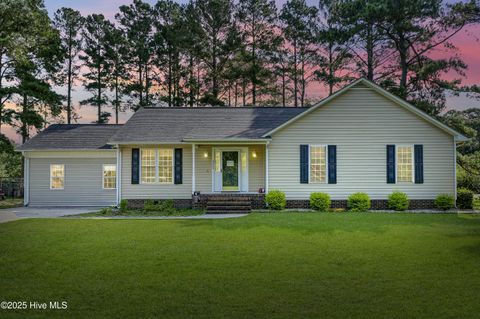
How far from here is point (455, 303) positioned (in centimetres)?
569

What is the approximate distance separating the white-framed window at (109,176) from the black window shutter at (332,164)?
1117 cm

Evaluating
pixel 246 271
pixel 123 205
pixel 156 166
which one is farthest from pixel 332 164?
pixel 246 271

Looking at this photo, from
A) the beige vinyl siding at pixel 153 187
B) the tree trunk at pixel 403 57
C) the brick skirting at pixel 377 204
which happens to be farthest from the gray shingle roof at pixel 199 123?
the tree trunk at pixel 403 57

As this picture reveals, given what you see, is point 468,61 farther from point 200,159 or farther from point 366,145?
point 200,159

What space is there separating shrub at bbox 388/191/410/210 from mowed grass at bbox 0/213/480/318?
485cm

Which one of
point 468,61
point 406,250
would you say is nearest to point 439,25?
point 468,61

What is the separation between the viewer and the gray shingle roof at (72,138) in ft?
71.6

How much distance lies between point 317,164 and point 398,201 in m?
3.83

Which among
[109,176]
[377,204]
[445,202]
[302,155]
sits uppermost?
[302,155]

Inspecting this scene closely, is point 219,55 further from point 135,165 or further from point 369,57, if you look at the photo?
point 135,165

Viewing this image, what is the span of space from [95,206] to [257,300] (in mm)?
17803

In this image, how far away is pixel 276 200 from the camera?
18.0 m

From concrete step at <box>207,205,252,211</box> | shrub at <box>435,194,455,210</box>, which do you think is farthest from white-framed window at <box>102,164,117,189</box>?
shrub at <box>435,194,455,210</box>

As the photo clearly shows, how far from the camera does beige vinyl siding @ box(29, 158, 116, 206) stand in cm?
2180
